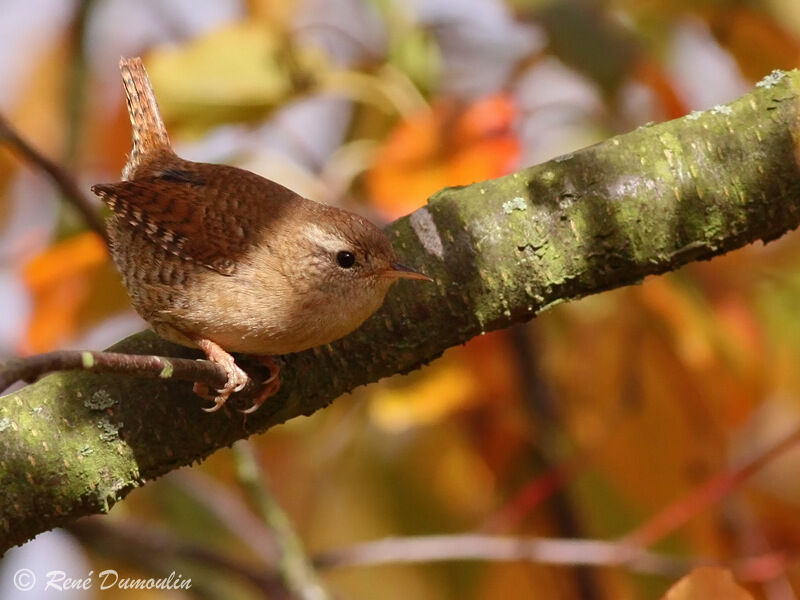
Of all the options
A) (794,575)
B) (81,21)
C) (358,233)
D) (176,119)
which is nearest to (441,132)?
(358,233)

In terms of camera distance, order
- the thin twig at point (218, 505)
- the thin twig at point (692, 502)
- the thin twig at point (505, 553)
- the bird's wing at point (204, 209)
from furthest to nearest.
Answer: the thin twig at point (218, 505) → the thin twig at point (505, 553) → the thin twig at point (692, 502) → the bird's wing at point (204, 209)

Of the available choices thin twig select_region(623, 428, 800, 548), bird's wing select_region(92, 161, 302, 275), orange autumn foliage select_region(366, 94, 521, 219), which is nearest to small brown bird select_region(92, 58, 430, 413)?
bird's wing select_region(92, 161, 302, 275)

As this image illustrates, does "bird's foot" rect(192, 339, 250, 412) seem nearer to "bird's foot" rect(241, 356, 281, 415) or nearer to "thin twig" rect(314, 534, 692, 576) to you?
"bird's foot" rect(241, 356, 281, 415)

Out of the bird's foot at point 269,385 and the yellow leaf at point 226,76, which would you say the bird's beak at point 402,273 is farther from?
the yellow leaf at point 226,76

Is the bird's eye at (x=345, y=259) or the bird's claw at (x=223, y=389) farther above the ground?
the bird's eye at (x=345, y=259)

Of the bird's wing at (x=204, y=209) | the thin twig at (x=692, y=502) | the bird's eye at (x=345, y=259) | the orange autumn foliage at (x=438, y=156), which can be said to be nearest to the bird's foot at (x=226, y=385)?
the bird's wing at (x=204, y=209)

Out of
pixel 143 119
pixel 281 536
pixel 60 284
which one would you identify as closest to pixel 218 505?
pixel 281 536
